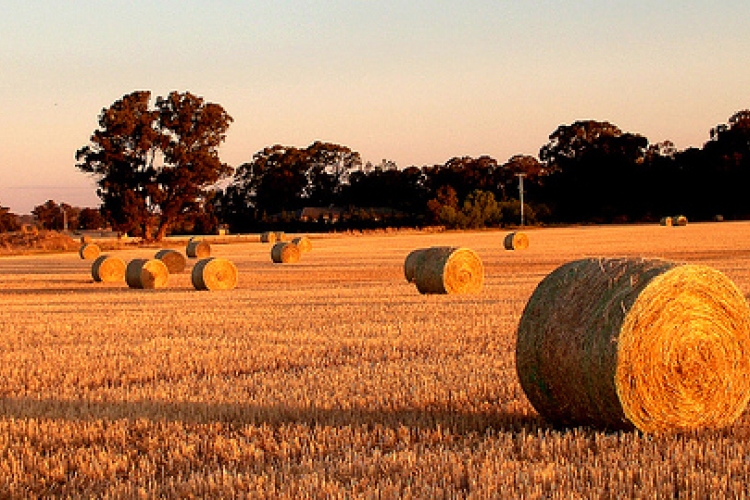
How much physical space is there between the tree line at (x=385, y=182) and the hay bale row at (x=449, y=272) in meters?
49.8

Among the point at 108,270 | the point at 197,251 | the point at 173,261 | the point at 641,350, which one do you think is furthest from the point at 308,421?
the point at 197,251

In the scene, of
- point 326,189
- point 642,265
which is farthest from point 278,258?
point 326,189

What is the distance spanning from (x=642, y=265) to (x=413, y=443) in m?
2.15

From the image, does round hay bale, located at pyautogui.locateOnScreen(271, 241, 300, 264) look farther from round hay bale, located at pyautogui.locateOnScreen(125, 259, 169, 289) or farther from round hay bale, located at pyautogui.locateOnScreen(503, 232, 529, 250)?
round hay bale, located at pyautogui.locateOnScreen(503, 232, 529, 250)

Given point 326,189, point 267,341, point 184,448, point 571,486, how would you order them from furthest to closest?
1. point 326,189
2. point 267,341
3. point 184,448
4. point 571,486

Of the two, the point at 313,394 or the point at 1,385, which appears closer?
the point at 313,394

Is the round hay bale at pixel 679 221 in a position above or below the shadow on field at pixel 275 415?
above

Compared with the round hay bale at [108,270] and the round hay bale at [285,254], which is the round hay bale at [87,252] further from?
the round hay bale at [108,270]

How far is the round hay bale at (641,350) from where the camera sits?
21.0ft

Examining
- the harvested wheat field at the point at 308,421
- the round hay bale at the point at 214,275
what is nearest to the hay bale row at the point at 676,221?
the round hay bale at the point at 214,275

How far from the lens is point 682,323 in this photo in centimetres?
664

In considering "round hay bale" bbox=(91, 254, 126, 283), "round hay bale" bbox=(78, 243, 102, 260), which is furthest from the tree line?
"round hay bale" bbox=(91, 254, 126, 283)

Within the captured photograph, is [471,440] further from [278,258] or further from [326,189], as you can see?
[326,189]

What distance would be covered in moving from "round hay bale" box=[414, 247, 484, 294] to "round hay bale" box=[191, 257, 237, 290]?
18.1 ft
